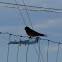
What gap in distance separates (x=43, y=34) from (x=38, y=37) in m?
0.82

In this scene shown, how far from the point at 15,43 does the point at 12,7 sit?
1.33m

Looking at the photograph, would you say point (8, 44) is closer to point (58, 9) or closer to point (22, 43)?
point (22, 43)

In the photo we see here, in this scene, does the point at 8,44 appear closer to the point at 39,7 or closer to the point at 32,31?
the point at 32,31

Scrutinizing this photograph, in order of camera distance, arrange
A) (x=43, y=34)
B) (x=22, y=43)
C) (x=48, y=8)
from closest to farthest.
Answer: (x=48, y=8), (x=43, y=34), (x=22, y=43)

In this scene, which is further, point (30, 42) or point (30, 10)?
point (30, 42)

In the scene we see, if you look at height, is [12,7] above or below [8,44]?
above

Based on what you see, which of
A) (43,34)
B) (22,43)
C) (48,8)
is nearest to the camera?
(48,8)

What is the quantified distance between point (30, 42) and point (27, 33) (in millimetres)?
405

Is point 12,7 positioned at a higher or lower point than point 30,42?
higher

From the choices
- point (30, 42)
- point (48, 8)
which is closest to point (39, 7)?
point (48, 8)

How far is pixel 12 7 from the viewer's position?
8.73 m

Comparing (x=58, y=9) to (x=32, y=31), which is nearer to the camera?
(x=58, y=9)

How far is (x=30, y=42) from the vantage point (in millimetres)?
9578

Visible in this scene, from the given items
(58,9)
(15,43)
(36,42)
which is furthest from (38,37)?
(58,9)
